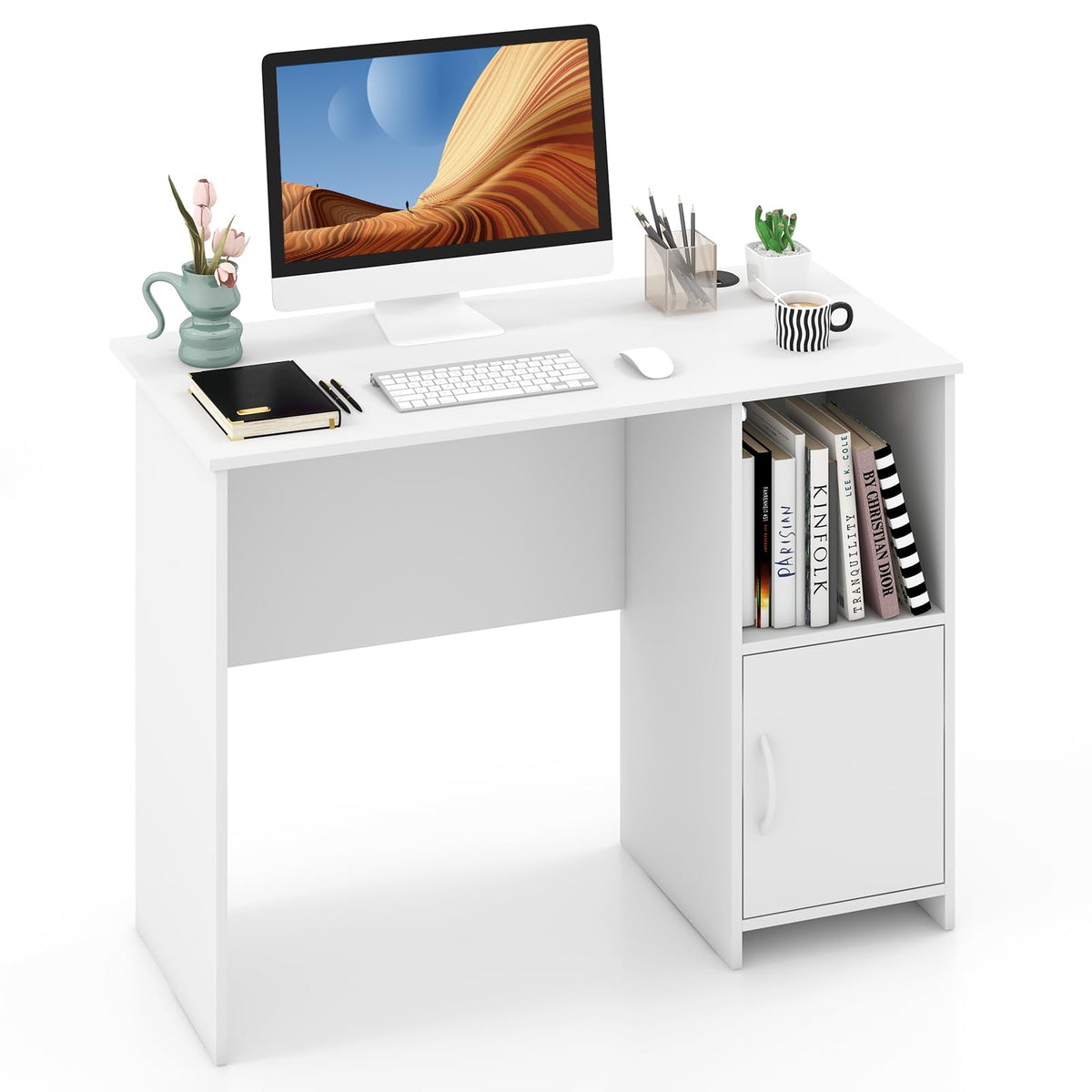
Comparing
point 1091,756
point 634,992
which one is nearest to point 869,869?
point 634,992

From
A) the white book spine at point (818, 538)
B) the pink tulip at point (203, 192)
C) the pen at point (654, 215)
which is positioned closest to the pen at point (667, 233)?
the pen at point (654, 215)

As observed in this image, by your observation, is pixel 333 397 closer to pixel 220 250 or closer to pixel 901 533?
pixel 220 250

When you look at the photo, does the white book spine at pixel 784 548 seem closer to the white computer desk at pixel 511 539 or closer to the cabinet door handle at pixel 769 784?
the white computer desk at pixel 511 539

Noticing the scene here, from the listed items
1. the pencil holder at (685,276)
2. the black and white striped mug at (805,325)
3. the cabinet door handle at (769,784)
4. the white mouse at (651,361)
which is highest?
the pencil holder at (685,276)

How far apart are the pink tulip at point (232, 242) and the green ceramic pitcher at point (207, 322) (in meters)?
0.05

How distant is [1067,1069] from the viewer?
12.0 ft

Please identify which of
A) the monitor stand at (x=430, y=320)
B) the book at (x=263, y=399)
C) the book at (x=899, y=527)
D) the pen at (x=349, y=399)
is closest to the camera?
the book at (x=263, y=399)

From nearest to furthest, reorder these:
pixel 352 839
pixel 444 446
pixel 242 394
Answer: pixel 242 394 < pixel 444 446 < pixel 352 839

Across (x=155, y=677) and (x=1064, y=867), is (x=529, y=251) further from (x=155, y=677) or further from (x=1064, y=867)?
(x=1064, y=867)

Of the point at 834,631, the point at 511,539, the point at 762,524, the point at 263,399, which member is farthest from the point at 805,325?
the point at 263,399

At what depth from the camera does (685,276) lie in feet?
13.1

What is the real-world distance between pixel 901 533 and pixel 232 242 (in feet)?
3.87

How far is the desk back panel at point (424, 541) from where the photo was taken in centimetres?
401

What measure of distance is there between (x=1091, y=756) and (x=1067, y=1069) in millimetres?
1066
